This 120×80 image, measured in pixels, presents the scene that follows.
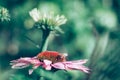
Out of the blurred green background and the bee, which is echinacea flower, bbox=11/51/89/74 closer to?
the bee

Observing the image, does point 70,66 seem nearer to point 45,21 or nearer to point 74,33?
point 45,21

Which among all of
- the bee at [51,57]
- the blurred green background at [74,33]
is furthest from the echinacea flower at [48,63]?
the blurred green background at [74,33]

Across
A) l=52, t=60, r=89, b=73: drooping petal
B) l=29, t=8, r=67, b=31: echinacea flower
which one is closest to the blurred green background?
Answer: l=29, t=8, r=67, b=31: echinacea flower

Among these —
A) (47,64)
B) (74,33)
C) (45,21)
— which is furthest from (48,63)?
(74,33)

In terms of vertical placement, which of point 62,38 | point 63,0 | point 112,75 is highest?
point 63,0

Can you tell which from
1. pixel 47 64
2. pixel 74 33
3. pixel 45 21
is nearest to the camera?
pixel 47 64

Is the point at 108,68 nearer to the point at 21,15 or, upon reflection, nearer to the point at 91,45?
the point at 91,45

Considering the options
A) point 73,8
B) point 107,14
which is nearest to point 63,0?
point 73,8

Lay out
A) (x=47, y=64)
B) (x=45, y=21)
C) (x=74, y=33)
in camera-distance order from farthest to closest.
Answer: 1. (x=74, y=33)
2. (x=45, y=21)
3. (x=47, y=64)
